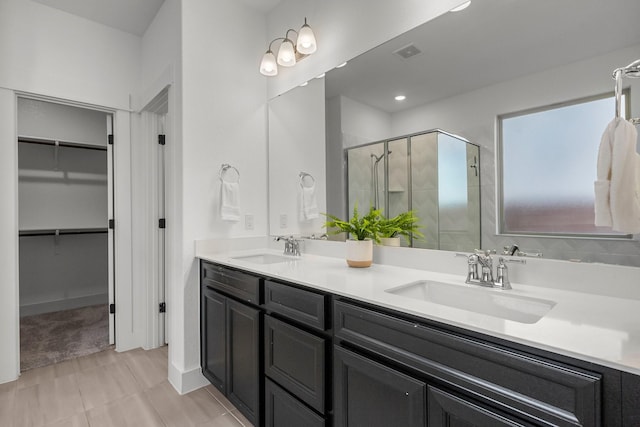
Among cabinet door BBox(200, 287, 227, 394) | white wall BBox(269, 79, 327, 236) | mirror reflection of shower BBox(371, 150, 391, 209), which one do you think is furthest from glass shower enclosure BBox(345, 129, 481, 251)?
cabinet door BBox(200, 287, 227, 394)

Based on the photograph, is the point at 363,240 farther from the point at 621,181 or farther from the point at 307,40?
the point at 307,40

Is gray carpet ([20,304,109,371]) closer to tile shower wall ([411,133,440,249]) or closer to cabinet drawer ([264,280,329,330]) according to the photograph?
cabinet drawer ([264,280,329,330])

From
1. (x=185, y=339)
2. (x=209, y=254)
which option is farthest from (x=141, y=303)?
(x=209, y=254)

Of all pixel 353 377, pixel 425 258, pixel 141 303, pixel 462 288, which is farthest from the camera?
pixel 141 303

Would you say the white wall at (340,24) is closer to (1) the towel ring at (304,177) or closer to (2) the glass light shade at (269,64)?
(2) the glass light shade at (269,64)

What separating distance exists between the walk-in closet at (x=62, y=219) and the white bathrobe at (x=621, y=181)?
3.79 m

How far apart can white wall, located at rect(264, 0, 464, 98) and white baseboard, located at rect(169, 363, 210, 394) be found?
210 centimetres

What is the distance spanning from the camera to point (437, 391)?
91cm

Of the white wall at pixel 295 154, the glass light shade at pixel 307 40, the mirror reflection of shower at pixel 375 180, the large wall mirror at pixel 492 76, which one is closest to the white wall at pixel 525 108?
the large wall mirror at pixel 492 76

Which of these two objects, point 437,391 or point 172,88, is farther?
point 172,88

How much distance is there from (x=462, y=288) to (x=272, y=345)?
89cm

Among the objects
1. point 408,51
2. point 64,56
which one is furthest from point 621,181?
point 64,56

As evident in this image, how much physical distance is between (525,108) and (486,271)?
0.67 meters

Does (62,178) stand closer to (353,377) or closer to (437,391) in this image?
(353,377)
